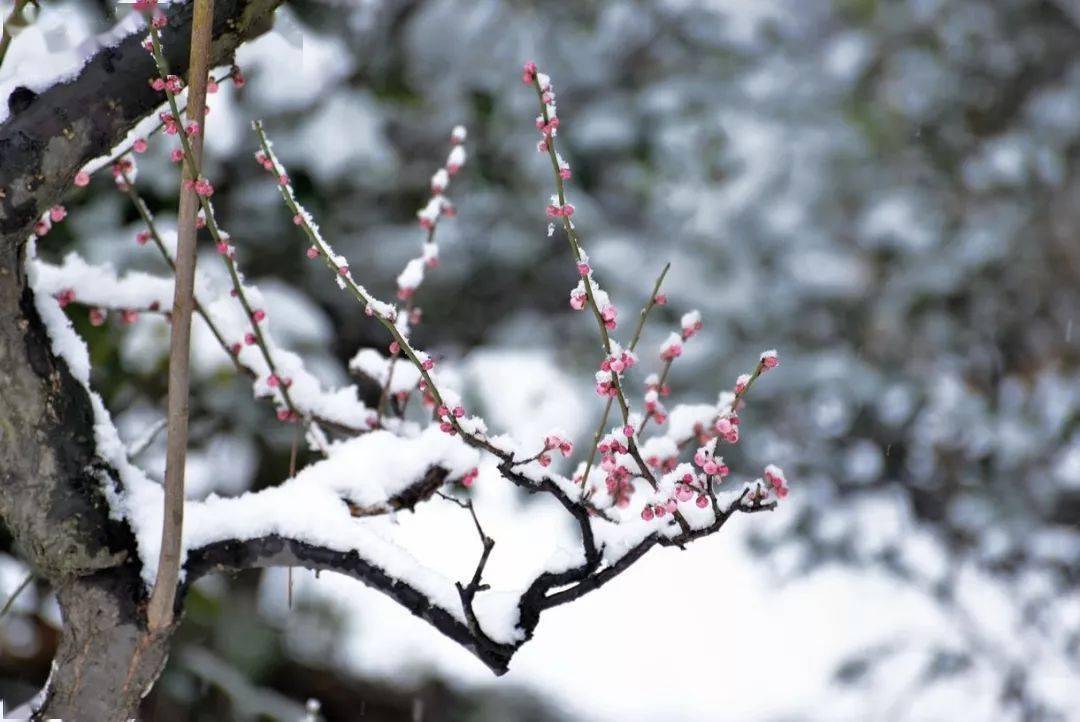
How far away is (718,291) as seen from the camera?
3.29m

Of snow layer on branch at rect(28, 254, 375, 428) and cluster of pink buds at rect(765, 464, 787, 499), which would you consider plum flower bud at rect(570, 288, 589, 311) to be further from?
snow layer on branch at rect(28, 254, 375, 428)

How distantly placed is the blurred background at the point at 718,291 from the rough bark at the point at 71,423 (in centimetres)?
143

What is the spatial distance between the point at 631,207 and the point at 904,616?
2370 millimetres

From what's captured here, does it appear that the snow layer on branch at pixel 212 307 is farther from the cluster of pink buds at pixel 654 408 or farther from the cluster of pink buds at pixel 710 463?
the cluster of pink buds at pixel 710 463

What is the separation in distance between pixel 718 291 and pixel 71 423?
8.59 feet

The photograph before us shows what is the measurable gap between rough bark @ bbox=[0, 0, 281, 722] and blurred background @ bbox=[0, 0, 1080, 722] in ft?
4.68

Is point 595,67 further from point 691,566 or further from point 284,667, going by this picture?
point 691,566

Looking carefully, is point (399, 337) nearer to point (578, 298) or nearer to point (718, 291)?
point (578, 298)

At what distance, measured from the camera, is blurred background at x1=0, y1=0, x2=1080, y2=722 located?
2.72m

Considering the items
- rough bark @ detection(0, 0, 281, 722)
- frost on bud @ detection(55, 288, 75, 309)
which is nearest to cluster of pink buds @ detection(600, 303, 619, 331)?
rough bark @ detection(0, 0, 281, 722)

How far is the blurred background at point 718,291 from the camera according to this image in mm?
2717

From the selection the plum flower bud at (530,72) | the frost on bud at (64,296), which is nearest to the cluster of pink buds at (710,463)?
the plum flower bud at (530,72)

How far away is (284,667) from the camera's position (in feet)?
9.73

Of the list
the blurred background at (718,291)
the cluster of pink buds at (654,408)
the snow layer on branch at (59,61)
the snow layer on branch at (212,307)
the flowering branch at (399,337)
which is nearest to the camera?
the flowering branch at (399,337)
